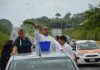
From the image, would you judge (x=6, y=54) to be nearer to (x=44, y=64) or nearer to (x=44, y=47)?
(x=44, y=47)

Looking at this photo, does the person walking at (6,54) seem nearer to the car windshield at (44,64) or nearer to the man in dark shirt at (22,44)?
the man in dark shirt at (22,44)

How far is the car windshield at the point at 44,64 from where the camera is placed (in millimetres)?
9469

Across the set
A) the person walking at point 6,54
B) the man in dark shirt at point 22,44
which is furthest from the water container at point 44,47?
the person walking at point 6,54

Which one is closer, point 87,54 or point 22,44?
point 22,44

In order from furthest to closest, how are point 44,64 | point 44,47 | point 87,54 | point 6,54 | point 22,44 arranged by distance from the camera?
point 87,54 → point 6,54 → point 22,44 → point 44,47 → point 44,64

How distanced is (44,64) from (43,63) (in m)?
0.04

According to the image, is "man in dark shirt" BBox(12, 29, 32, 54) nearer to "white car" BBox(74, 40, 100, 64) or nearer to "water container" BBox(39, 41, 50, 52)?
"water container" BBox(39, 41, 50, 52)

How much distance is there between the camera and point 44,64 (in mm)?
9500

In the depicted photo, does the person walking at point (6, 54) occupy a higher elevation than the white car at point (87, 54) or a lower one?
higher

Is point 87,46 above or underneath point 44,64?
underneath

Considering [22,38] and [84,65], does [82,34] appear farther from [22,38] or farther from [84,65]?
[22,38]

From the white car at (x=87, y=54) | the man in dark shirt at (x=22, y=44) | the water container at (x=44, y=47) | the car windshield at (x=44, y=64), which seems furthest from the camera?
the white car at (x=87, y=54)

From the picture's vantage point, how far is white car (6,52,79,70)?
31.1 feet

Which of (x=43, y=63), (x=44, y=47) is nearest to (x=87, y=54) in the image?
(x=44, y=47)
